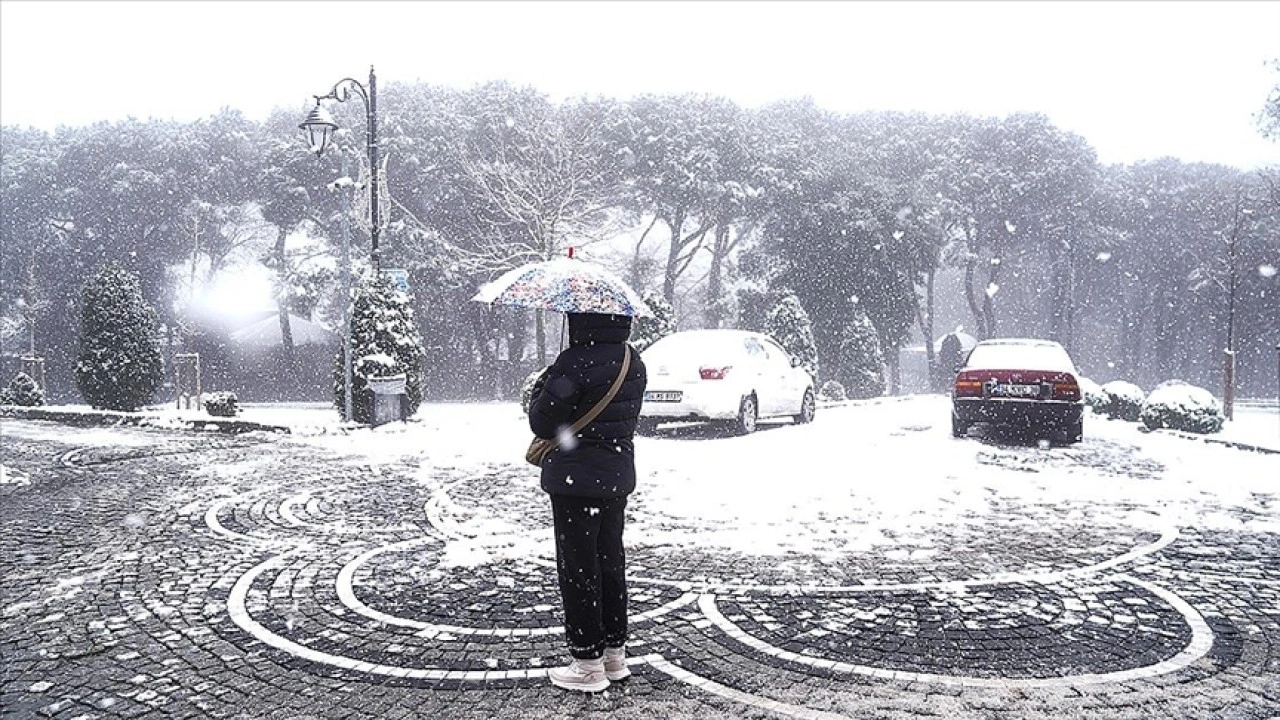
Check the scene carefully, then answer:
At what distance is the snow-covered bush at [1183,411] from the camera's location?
15.6m

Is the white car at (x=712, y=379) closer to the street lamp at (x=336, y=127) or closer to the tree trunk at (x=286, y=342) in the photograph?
the street lamp at (x=336, y=127)

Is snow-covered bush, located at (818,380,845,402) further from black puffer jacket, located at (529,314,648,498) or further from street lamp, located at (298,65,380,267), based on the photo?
black puffer jacket, located at (529,314,648,498)

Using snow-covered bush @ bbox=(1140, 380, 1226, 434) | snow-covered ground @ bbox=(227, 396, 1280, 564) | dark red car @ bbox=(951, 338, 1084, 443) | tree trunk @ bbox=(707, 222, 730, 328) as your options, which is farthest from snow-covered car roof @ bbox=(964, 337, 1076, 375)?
tree trunk @ bbox=(707, 222, 730, 328)

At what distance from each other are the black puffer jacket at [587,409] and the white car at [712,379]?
919 centimetres

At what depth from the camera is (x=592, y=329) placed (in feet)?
13.4

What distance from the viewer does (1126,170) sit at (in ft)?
149

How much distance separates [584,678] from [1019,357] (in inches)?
451

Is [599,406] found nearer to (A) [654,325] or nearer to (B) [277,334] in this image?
(A) [654,325]

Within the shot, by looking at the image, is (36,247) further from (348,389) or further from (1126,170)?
(1126,170)

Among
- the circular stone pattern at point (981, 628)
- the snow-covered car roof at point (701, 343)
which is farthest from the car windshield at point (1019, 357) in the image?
the circular stone pattern at point (981, 628)

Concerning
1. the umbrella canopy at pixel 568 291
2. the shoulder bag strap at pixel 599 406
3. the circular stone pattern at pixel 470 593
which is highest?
the umbrella canopy at pixel 568 291

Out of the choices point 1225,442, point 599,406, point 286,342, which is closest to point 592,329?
point 599,406

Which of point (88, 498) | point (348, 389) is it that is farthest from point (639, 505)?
point (348, 389)

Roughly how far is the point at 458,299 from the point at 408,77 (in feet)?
31.7
